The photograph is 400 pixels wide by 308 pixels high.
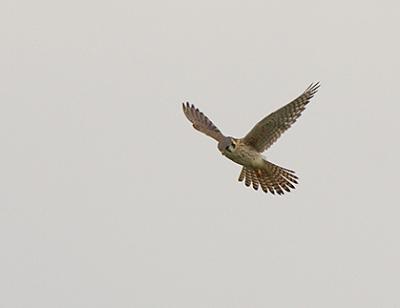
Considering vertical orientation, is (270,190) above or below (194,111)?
below

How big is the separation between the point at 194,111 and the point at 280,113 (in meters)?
3.48

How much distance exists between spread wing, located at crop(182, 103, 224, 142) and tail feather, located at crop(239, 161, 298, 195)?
1.09 m

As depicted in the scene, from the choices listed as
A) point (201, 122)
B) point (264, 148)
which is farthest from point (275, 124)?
point (201, 122)

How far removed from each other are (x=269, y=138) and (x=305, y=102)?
1117 millimetres

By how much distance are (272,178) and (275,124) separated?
1115 mm

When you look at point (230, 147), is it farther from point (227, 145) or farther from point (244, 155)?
point (244, 155)

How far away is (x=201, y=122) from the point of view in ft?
98.7

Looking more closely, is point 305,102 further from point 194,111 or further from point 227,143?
point 194,111

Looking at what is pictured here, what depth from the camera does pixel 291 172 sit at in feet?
91.2

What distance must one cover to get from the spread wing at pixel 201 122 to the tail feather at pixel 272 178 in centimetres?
109

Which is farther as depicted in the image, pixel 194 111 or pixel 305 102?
pixel 194 111

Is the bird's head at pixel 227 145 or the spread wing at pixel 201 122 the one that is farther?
the spread wing at pixel 201 122

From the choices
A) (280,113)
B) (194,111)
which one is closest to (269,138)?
(280,113)

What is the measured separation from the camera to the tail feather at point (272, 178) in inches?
1103
